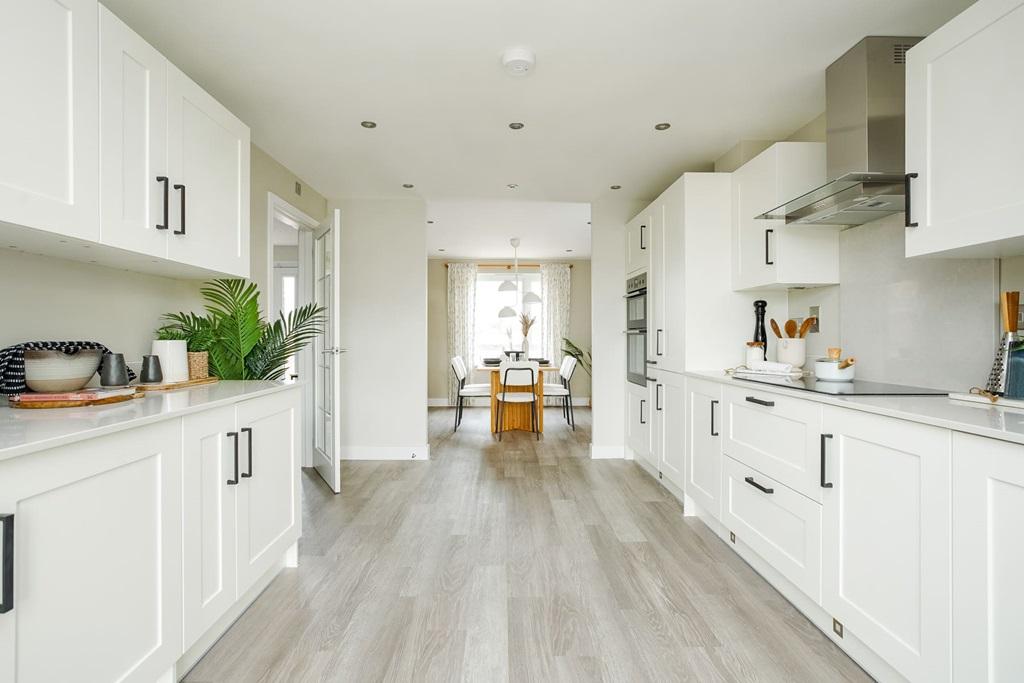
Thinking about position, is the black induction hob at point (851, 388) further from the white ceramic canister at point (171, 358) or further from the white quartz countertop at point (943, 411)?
the white ceramic canister at point (171, 358)

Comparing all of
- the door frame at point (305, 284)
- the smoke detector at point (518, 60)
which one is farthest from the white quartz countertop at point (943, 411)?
the door frame at point (305, 284)

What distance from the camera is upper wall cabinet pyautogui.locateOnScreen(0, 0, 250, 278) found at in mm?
1278

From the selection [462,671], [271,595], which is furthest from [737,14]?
[271,595]

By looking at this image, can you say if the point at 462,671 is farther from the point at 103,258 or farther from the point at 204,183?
the point at 204,183

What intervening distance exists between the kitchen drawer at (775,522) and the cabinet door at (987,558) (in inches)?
22.8

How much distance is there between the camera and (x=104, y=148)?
1.55 metres

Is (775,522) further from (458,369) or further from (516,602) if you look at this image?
(458,369)

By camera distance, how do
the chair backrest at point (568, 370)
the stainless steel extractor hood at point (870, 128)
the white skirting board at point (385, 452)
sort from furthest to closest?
the chair backrest at point (568, 370) < the white skirting board at point (385, 452) < the stainless steel extractor hood at point (870, 128)

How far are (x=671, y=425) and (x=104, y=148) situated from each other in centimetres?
315

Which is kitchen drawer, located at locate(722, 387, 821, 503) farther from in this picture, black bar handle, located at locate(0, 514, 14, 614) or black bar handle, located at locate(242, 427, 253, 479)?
black bar handle, located at locate(0, 514, 14, 614)

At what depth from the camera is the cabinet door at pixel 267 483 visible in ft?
6.14

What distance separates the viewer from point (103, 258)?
1.87m

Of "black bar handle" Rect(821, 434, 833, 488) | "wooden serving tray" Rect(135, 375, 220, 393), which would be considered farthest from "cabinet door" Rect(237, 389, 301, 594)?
"black bar handle" Rect(821, 434, 833, 488)

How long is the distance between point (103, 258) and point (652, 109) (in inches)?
105
